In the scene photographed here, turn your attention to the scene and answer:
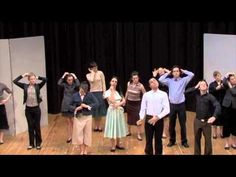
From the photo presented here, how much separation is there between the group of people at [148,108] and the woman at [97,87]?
0.06ft

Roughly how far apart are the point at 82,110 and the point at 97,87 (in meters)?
1.70

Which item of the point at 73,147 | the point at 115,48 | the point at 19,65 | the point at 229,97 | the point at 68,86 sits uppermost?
the point at 115,48

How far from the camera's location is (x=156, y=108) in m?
8.34

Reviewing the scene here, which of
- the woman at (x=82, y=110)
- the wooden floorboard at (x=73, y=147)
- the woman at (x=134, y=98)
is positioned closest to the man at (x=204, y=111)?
the wooden floorboard at (x=73, y=147)

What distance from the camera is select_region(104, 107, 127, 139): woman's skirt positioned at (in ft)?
29.9

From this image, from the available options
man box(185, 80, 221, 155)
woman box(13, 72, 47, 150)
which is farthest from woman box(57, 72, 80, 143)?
man box(185, 80, 221, 155)

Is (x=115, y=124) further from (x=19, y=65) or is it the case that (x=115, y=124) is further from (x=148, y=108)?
(x=19, y=65)

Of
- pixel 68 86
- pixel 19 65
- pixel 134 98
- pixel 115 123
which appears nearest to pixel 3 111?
pixel 19 65

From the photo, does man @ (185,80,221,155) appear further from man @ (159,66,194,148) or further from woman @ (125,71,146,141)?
woman @ (125,71,146,141)

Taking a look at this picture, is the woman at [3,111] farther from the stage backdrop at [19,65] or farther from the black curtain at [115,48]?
the black curtain at [115,48]

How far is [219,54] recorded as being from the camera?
1048cm

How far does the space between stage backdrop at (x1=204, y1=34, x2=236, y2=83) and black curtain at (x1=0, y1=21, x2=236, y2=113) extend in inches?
35.6

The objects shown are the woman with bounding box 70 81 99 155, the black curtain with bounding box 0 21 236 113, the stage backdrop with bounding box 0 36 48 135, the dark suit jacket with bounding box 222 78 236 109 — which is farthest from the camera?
the black curtain with bounding box 0 21 236 113
